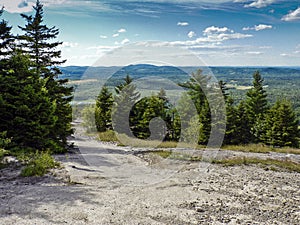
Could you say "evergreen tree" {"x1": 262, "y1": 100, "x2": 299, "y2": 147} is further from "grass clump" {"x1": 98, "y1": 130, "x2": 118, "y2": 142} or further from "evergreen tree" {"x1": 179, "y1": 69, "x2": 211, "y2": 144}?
"grass clump" {"x1": 98, "y1": 130, "x2": 118, "y2": 142}

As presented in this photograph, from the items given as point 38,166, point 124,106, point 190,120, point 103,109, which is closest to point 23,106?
point 38,166

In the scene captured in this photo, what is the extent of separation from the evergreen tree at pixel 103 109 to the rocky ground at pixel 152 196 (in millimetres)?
26669

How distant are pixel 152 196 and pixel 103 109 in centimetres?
3261

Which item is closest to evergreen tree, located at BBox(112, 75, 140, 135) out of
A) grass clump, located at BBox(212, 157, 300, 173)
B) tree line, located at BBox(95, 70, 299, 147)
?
tree line, located at BBox(95, 70, 299, 147)

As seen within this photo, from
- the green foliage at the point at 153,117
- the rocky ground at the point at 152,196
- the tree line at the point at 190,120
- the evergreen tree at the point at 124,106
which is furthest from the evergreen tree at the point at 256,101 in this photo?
the rocky ground at the point at 152,196

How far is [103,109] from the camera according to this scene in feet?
133

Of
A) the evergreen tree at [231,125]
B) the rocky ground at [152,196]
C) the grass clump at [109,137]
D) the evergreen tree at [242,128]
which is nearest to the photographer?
the rocky ground at [152,196]

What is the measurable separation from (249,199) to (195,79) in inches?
→ 1165

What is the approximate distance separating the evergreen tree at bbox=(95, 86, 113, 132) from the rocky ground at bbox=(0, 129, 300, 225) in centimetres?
2667

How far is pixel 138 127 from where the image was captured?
3669 centimetres

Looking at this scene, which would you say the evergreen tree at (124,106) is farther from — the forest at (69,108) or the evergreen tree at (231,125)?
the evergreen tree at (231,125)

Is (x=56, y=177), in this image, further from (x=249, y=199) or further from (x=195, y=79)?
(x=195, y=79)

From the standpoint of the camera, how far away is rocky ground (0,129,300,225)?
7258 millimetres

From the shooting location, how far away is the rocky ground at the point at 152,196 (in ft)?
23.8
